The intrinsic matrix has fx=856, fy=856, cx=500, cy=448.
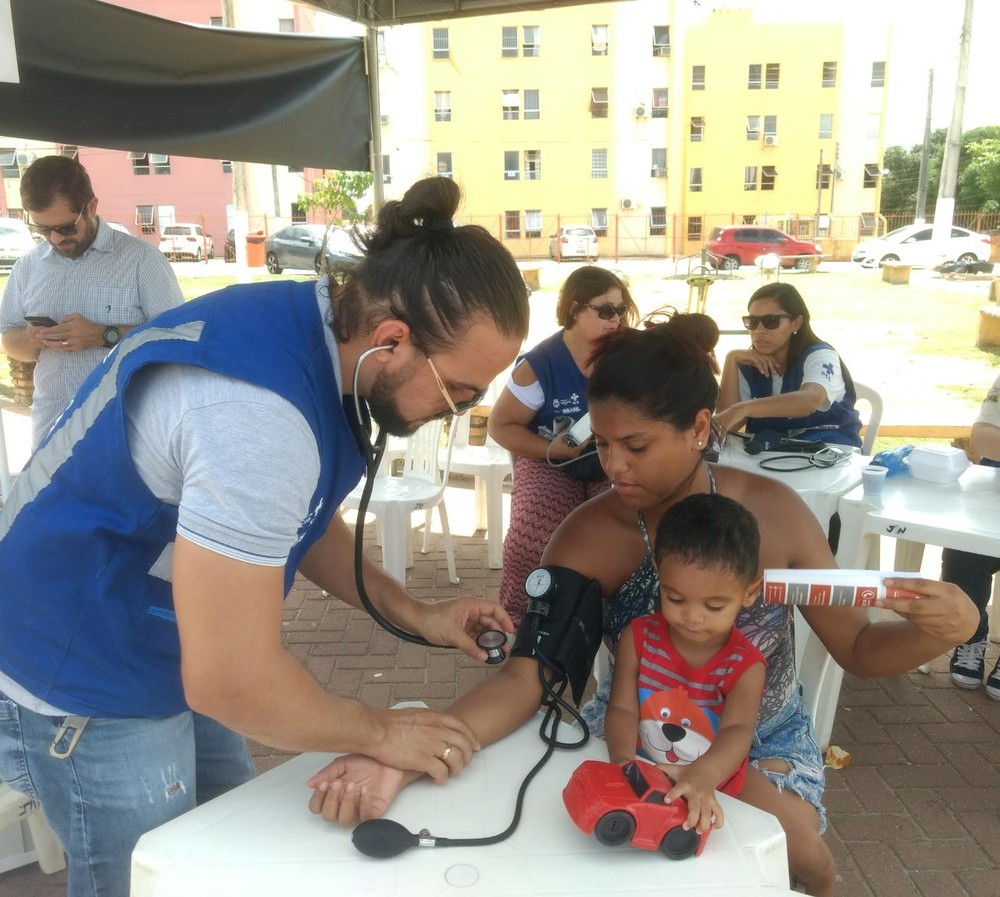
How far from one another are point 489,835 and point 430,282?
0.72 m

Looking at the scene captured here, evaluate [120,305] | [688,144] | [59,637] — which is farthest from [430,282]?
[688,144]

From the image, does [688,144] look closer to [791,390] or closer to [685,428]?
[791,390]

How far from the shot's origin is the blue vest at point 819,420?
3.59m

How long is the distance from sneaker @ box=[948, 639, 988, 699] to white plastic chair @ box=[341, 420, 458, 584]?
2178 millimetres

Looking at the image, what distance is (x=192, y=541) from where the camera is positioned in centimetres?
93

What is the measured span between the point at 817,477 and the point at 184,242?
24.4 meters

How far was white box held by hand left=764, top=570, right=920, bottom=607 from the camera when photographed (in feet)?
4.26

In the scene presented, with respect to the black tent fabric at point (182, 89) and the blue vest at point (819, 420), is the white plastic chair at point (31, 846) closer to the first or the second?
the black tent fabric at point (182, 89)

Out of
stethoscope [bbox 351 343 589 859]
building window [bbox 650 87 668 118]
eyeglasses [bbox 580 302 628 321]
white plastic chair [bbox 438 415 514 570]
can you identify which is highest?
building window [bbox 650 87 668 118]

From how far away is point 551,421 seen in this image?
3.11 metres

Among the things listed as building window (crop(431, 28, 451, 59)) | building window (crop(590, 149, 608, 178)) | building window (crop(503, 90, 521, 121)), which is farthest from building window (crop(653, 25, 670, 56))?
building window (crop(431, 28, 451, 59))

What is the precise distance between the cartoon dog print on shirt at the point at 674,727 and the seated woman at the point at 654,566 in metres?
A: 0.11

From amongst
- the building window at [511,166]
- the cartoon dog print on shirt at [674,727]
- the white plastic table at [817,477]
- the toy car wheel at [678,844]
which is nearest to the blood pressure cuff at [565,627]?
the cartoon dog print on shirt at [674,727]

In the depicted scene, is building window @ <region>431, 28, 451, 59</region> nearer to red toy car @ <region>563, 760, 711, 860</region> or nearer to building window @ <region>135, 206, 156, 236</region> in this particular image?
building window @ <region>135, 206, 156, 236</region>
